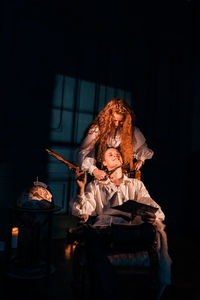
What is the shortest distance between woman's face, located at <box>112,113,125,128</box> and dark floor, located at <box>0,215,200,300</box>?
1.55 m

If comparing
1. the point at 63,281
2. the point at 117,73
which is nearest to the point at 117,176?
the point at 63,281

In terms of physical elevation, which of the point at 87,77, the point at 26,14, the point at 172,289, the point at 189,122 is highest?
the point at 26,14

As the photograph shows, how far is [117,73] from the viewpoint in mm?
4676

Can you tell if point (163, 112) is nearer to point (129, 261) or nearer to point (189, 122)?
point (189, 122)

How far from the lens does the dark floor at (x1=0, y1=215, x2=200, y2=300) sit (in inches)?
98.7

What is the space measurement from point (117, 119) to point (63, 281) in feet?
5.63

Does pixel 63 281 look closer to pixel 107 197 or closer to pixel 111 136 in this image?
pixel 107 197

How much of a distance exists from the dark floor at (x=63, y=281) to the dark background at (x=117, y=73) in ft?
2.78

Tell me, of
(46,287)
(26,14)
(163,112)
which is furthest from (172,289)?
(26,14)

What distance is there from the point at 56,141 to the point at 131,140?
118 cm

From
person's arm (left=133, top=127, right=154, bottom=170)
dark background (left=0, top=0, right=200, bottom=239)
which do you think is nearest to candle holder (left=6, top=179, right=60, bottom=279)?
dark background (left=0, top=0, right=200, bottom=239)

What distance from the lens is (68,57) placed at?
4.25 m

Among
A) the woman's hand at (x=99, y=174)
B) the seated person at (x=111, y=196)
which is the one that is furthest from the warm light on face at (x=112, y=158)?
the woman's hand at (x=99, y=174)

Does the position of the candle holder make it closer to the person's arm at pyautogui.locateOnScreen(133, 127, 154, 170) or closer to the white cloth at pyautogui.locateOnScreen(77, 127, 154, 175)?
the white cloth at pyautogui.locateOnScreen(77, 127, 154, 175)
